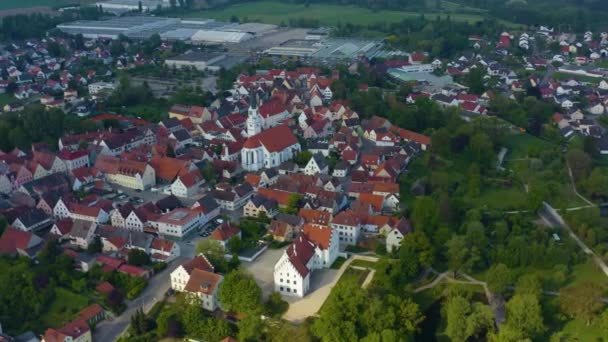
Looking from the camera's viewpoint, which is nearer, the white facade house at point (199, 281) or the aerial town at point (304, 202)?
the aerial town at point (304, 202)

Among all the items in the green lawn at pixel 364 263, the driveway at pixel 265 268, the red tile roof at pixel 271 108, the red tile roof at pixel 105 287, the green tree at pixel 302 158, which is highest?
the red tile roof at pixel 271 108

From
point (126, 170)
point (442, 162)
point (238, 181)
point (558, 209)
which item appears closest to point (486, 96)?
point (442, 162)

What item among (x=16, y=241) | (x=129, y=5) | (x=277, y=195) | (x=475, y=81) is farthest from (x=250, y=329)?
(x=129, y=5)

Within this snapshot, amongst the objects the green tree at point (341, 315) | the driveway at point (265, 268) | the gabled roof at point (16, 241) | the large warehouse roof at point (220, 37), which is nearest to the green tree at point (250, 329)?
the green tree at point (341, 315)

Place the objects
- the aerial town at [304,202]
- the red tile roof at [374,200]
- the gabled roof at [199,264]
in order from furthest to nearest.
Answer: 1. the red tile roof at [374,200]
2. the gabled roof at [199,264]
3. the aerial town at [304,202]

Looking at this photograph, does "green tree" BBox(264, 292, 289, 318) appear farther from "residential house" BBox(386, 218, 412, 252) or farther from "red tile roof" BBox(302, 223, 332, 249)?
"residential house" BBox(386, 218, 412, 252)

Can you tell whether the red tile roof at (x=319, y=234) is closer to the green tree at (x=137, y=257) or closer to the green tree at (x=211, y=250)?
the green tree at (x=211, y=250)
